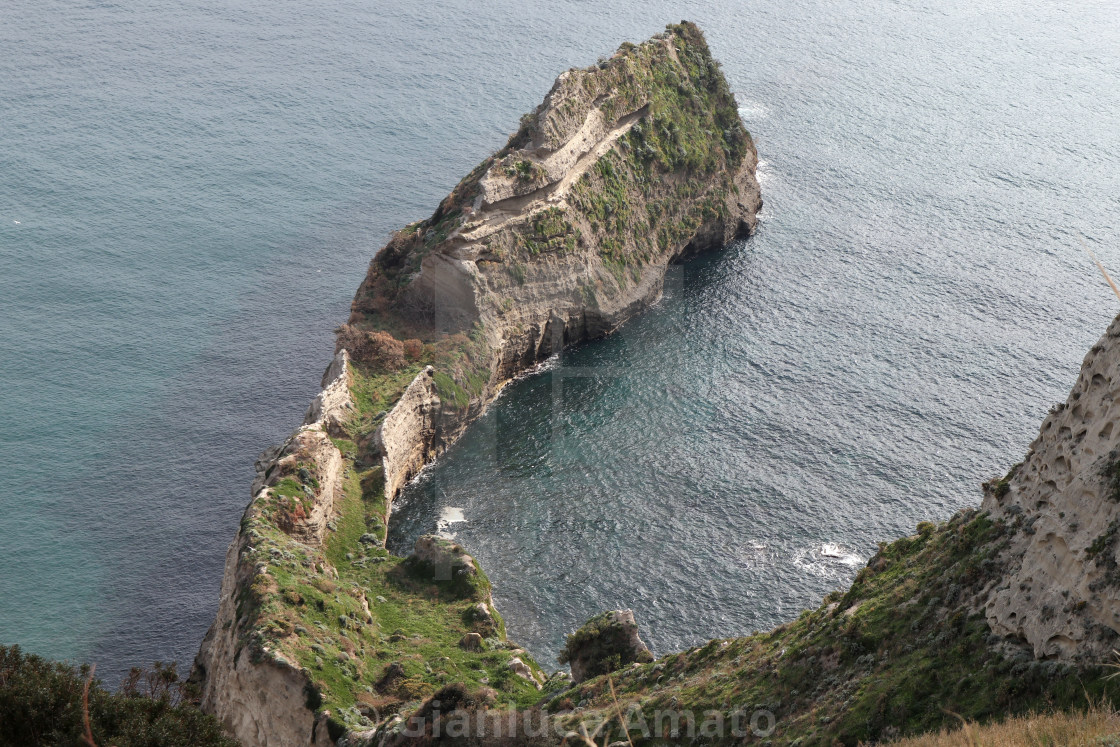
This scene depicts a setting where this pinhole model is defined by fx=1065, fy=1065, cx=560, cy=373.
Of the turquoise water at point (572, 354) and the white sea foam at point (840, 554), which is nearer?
the white sea foam at point (840, 554)

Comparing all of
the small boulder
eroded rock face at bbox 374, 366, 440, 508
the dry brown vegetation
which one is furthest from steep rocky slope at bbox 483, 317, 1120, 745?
eroded rock face at bbox 374, 366, 440, 508

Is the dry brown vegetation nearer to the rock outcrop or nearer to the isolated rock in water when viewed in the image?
the isolated rock in water

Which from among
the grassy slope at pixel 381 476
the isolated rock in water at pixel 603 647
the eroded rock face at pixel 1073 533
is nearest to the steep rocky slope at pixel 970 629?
the eroded rock face at pixel 1073 533

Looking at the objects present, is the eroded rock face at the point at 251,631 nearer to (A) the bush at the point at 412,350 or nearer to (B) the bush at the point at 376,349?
(B) the bush at the point at 376,349

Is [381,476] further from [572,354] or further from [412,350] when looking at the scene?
[572,354]

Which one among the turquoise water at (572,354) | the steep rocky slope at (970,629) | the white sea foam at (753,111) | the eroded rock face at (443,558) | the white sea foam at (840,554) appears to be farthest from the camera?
the white sea foam at (753,111)

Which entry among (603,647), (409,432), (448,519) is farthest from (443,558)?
(603,647)
